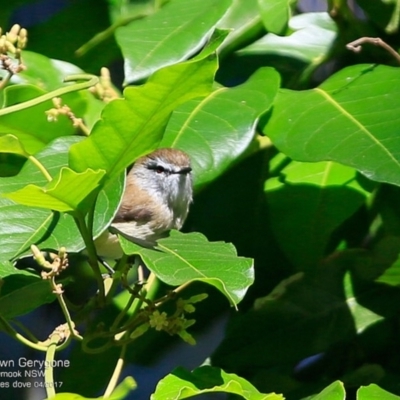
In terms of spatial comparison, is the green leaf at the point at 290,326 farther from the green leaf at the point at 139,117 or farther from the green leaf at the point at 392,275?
the green leaf at the point at 139,117

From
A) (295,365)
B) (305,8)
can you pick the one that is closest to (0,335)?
(295,365)

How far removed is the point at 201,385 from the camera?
4.59 feet

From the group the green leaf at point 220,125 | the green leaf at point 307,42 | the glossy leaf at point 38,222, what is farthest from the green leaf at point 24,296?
the green leaf at point 307,42

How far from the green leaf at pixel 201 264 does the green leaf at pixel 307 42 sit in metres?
0.80

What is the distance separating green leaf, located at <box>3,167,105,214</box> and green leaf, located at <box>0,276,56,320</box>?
40 cm

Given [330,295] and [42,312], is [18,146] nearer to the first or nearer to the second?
[330,295]

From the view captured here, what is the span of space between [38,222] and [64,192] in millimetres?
312

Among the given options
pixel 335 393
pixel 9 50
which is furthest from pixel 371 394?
pixel 9 50

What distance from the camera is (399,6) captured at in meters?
1.90

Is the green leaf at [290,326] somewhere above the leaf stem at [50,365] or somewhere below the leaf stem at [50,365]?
below

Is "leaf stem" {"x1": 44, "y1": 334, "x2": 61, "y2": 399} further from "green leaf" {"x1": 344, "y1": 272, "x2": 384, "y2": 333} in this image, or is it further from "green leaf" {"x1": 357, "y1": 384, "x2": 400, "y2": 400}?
"green leaf" {"x1": 344, "y1": 272, "x2": 384, "y2": 333}

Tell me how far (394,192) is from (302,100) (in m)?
0.38

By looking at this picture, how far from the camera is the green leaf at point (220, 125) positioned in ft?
5.28

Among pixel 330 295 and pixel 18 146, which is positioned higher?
pixel 18 146
